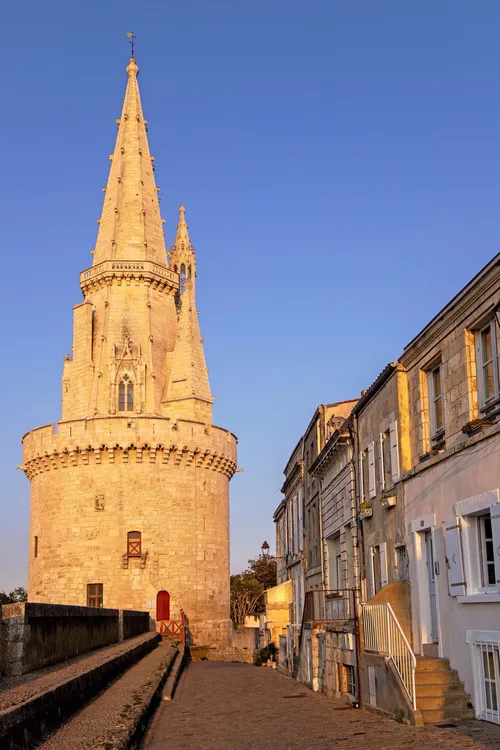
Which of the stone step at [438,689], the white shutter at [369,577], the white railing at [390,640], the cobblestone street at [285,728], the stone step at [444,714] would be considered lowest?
the cobblestone street at [285,728]

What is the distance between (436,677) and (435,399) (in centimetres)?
449

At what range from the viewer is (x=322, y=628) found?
21453 millimetres

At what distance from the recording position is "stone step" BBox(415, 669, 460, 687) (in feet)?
40.9

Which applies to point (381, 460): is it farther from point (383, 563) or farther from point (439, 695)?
point (439, 695)

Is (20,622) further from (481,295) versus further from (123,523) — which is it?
(123,523)

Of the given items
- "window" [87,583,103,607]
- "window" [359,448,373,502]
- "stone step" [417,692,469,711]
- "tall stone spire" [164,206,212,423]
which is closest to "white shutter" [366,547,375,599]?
"window" [359,448,373,502]

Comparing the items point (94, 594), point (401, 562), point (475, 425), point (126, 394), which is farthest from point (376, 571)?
point (126, 394)

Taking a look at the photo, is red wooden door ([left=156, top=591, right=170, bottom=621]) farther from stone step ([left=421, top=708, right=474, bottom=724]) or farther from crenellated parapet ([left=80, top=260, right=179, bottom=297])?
stone step ([left=421, top=708, right=474, bottom=724])

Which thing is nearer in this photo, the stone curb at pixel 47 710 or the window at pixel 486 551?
the stone curb at pixel 47 710

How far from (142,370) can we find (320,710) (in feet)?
101

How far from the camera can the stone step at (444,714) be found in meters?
12.0

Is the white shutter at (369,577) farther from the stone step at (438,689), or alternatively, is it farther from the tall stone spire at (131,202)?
the tall stone spire at (131,202)

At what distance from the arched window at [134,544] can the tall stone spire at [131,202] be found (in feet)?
49.6

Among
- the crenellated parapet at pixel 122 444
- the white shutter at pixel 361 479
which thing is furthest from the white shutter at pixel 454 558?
the crenellated parapet at pixel 122 444
